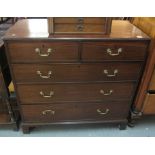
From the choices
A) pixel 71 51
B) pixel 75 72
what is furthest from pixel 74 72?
pixel 71 51

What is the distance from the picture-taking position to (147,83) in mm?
1279

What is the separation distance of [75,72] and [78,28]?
28cm

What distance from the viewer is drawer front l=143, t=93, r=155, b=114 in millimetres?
1328

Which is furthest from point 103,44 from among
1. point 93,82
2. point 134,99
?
point 134,99

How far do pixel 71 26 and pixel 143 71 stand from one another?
62 cm

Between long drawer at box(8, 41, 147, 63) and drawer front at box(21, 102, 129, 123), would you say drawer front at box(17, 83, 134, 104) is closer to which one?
drawer front at box(21, 102, 129, 123)

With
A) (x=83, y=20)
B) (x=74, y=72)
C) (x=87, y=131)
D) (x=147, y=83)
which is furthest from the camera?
(x=87, y=131)

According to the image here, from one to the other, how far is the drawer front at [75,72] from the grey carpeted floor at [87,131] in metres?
0.52

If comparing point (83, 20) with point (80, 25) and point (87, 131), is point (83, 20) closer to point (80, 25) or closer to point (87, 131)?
point (80, 25)

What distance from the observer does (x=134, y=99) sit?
1.42 metres

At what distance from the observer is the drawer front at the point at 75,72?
1.12 m
